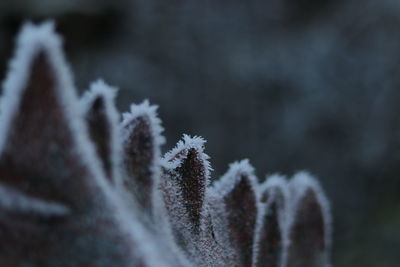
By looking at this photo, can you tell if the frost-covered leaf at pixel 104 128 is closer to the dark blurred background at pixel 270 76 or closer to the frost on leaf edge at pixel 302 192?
the frost on leaf edge at pixel 302 192

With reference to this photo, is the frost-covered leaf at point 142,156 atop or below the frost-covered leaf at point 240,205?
below

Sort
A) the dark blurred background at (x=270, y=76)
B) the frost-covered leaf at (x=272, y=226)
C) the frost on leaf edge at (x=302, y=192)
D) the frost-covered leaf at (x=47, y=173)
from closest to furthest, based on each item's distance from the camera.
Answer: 1. the frost-covered leaf at (x=47, y=173)
2. the frost-covered leaf at (x=272, y=226)
3. the frost on leaf edge at (x=302, y=192)
4. the dark blurred background at (x=270, y=76)

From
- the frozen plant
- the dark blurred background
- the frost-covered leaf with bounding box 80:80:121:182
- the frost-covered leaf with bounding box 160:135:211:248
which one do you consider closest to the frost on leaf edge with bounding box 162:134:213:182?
the frost-covered leaf with bounding box 160:135:211:248

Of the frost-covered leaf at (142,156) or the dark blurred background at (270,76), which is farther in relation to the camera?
the dark blurred background at (270,76)

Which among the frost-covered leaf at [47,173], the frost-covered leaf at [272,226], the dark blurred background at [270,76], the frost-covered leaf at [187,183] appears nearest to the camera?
the frost-covered leaf at [47,173]

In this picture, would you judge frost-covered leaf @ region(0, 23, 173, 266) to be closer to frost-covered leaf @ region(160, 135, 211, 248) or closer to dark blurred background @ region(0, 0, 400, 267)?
frost-covered leaf @ region(160, 135, 211, 248)

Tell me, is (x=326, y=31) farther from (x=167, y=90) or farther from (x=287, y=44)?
(x=167, y=90)

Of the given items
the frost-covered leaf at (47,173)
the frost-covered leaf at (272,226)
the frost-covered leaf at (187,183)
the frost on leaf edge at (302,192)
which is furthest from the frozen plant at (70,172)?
the frost on leaf edge at (302,192)

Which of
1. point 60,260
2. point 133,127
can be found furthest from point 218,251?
point 60,260
